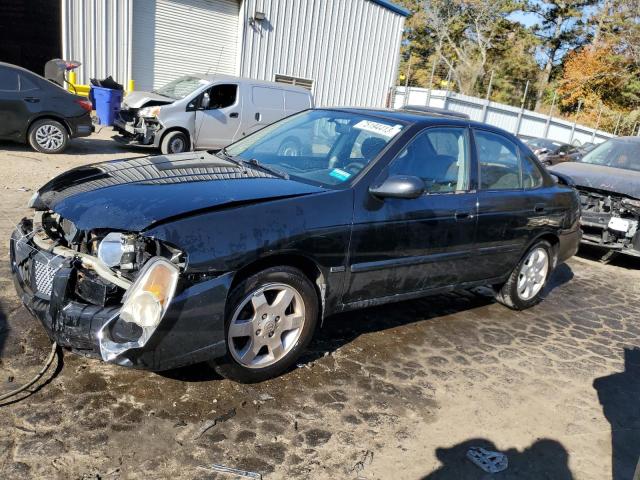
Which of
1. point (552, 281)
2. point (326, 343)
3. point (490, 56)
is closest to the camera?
point (326, 343)

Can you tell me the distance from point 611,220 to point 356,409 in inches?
216

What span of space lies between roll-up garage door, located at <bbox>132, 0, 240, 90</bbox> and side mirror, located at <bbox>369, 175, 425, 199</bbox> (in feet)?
47.4

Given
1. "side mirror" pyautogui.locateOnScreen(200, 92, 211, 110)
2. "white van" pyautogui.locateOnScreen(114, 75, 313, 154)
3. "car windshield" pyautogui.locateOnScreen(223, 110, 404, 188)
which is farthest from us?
"side mirror" pyautogui.locateOnScreen(200, 92, 211, 110)

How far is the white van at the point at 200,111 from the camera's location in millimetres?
11320

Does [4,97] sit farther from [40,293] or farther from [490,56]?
[490,56]

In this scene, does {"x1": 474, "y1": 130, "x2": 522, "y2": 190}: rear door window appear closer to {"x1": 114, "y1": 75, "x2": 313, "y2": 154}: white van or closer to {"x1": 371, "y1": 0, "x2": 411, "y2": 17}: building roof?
{"x1": 114, "y1": 75, "x2": 313, "y2": 154}: white van

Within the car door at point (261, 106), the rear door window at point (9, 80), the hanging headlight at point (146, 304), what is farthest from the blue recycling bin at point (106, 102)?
the hanging headlight at point (146, 304)

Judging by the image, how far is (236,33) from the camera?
17672mm

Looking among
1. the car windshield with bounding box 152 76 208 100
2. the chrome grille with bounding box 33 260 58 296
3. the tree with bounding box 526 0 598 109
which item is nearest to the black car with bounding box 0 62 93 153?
the car windshield with bounding box 152 76 208 100

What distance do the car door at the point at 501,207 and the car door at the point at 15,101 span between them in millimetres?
8455

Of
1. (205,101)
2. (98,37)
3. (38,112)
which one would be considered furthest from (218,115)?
(98,37)

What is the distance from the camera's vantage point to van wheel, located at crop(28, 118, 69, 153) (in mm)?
10023

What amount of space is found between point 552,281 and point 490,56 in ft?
144

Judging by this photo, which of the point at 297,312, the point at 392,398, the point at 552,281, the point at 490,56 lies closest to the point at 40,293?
the point at 297,312
